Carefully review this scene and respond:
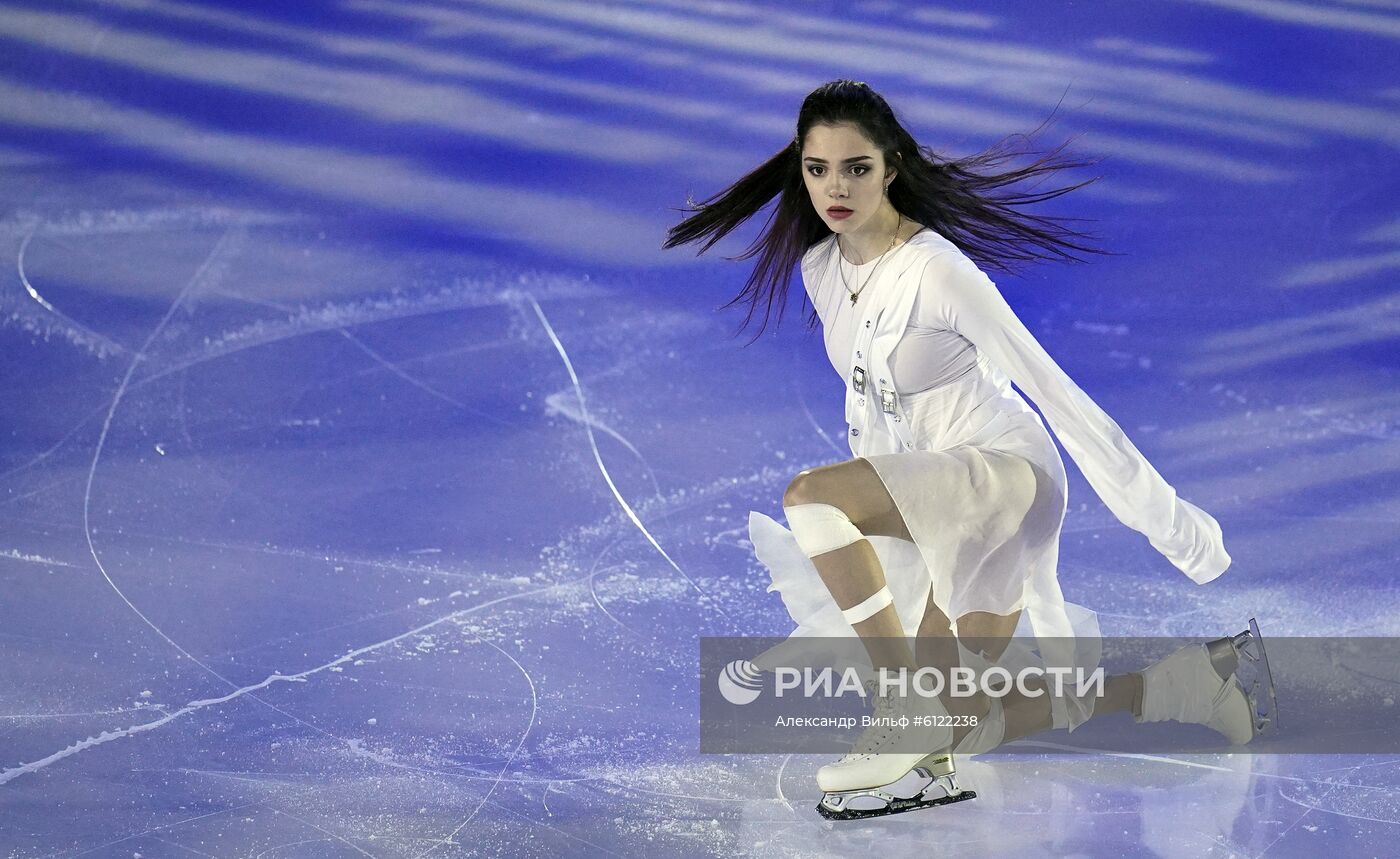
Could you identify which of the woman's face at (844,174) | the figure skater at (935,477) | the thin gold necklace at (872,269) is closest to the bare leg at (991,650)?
the figure skater at (935,477)

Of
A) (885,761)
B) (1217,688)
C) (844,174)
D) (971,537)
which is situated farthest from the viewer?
(1217,688)

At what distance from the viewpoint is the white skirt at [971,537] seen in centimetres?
348

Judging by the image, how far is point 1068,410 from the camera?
3455mm

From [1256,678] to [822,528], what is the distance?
1.14 m

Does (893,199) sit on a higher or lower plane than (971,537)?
higher

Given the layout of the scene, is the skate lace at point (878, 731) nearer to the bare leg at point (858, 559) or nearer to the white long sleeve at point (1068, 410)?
the bare leg at point (858, 559)

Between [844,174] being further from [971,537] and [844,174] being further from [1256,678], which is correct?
[1256,678]

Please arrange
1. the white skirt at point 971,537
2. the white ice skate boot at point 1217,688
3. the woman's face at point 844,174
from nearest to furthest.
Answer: the white skirt at point 971,537 → the woman's face at point 844,174 → the white ice skate boot at point 1217,688

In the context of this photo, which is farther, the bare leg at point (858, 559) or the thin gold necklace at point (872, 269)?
the thin gold necklace at point (872, 269)

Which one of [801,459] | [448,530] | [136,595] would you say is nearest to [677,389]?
[801,459]

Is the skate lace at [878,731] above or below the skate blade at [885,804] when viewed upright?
above

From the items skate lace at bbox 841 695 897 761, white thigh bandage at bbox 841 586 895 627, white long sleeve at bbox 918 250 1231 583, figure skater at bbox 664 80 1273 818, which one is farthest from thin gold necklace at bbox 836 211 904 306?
skate lace at bbox 841 695 897 761

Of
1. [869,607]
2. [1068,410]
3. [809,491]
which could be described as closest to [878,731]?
[869,607]

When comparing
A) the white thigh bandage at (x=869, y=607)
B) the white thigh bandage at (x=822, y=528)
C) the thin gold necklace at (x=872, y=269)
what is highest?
the thin gold necklace at (x=872, y=269)
